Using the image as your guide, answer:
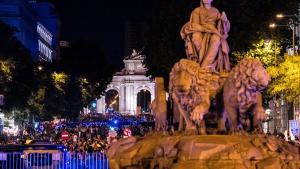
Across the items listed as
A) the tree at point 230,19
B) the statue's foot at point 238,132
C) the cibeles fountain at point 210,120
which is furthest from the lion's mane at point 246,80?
the tree at point 230,19

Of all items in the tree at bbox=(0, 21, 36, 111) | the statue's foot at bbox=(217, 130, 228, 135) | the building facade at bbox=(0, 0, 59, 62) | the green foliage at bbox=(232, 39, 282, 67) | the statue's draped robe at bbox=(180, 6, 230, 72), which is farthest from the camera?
the building facade at bbox=(0, 0, 59, 62)

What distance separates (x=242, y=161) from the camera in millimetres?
17500

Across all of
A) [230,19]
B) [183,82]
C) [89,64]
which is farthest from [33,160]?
[89,64]

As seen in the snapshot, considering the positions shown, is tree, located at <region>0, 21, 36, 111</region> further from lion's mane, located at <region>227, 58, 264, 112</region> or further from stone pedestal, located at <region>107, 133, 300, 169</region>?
lion's mane, located at <region>227, 58, 264, 112</region>

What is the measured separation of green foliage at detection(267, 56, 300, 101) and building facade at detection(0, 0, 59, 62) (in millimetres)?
59276

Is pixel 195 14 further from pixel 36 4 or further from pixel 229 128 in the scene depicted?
pixel 36 4

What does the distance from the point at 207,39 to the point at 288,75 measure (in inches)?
587

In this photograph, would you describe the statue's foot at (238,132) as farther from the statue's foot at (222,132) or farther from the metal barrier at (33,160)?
the metal barrier at (33,160)

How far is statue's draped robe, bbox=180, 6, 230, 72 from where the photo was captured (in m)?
21.5

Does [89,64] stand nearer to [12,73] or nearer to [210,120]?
[12,73]

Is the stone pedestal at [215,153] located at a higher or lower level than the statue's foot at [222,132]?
lower

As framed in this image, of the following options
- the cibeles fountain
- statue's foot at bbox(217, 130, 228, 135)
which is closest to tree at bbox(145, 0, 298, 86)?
the cibeles fountain

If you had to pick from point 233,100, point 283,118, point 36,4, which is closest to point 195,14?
point 233,100

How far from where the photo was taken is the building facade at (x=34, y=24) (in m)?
110
